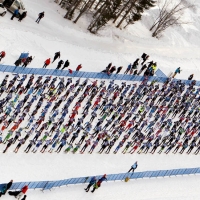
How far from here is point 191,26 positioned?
76.2m

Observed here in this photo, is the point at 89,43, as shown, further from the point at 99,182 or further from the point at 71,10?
the point at 99,182

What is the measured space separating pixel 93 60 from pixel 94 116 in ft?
34.8

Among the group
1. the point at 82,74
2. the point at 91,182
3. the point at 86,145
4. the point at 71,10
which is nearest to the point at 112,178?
the point at 91,182

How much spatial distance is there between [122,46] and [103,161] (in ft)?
74.0

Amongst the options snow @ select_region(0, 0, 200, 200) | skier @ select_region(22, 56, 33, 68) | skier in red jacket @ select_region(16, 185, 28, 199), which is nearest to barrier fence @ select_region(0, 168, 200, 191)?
snow @ select_region(0, 0, 200, 200)

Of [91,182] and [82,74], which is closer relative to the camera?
[91,182]

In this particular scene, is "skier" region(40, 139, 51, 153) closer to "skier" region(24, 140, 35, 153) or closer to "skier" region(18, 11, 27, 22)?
"skier" region(24, 140, 35, 153)

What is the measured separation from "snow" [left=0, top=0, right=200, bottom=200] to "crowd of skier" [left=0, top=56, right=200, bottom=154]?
39.4 inches

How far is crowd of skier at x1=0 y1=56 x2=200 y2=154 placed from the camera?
36.0m

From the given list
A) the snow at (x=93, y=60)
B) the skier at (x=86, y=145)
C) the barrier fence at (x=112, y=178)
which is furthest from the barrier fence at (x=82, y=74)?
the barrier fence at (x=112, y=178)

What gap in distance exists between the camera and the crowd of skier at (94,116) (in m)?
36.0

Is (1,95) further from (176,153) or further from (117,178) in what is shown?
(176,153)

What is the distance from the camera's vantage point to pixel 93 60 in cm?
5000

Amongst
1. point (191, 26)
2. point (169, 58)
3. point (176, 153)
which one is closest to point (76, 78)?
point (176, 153)
